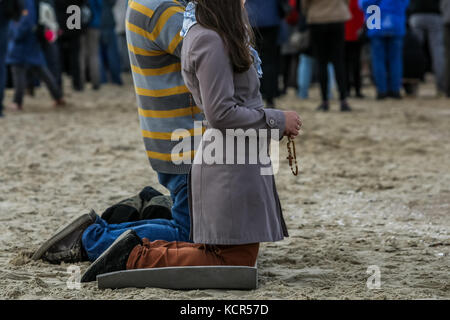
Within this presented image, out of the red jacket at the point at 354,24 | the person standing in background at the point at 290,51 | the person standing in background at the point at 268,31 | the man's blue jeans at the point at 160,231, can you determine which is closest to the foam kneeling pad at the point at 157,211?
the man's blue jeans at the point at 160,231

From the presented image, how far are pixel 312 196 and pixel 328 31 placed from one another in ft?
14.5

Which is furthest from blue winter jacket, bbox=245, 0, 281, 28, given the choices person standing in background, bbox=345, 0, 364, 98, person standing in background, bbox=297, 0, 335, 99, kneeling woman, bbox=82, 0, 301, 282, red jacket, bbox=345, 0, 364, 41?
kneeling woman, bbox=82, 0, 301, 282

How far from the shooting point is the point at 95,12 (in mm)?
12922

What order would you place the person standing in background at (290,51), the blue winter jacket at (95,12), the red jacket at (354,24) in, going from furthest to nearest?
the blue winter jacket at (95,12), the person standing in background at (290,51), the red jacket at (354,24)

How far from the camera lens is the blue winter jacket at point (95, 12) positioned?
12859 millimetres

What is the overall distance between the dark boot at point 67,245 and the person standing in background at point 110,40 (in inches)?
410

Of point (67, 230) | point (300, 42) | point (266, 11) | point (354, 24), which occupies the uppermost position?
point (266, 11)

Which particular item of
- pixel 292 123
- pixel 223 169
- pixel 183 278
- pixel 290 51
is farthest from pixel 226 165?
pixel 290 51

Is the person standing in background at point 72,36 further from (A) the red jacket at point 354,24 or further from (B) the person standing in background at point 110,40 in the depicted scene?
(A) the red jacket at point 354,24

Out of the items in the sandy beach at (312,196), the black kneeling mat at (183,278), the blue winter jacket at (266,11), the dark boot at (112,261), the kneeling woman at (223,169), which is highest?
the blue winter jacket at (266,11)

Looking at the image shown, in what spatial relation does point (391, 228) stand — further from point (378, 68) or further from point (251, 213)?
point (378, 68)

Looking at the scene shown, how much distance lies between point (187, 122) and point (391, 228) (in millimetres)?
1557

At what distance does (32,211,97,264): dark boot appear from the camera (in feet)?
11.6

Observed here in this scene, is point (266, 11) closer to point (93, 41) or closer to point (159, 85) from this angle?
point (93, 41)
